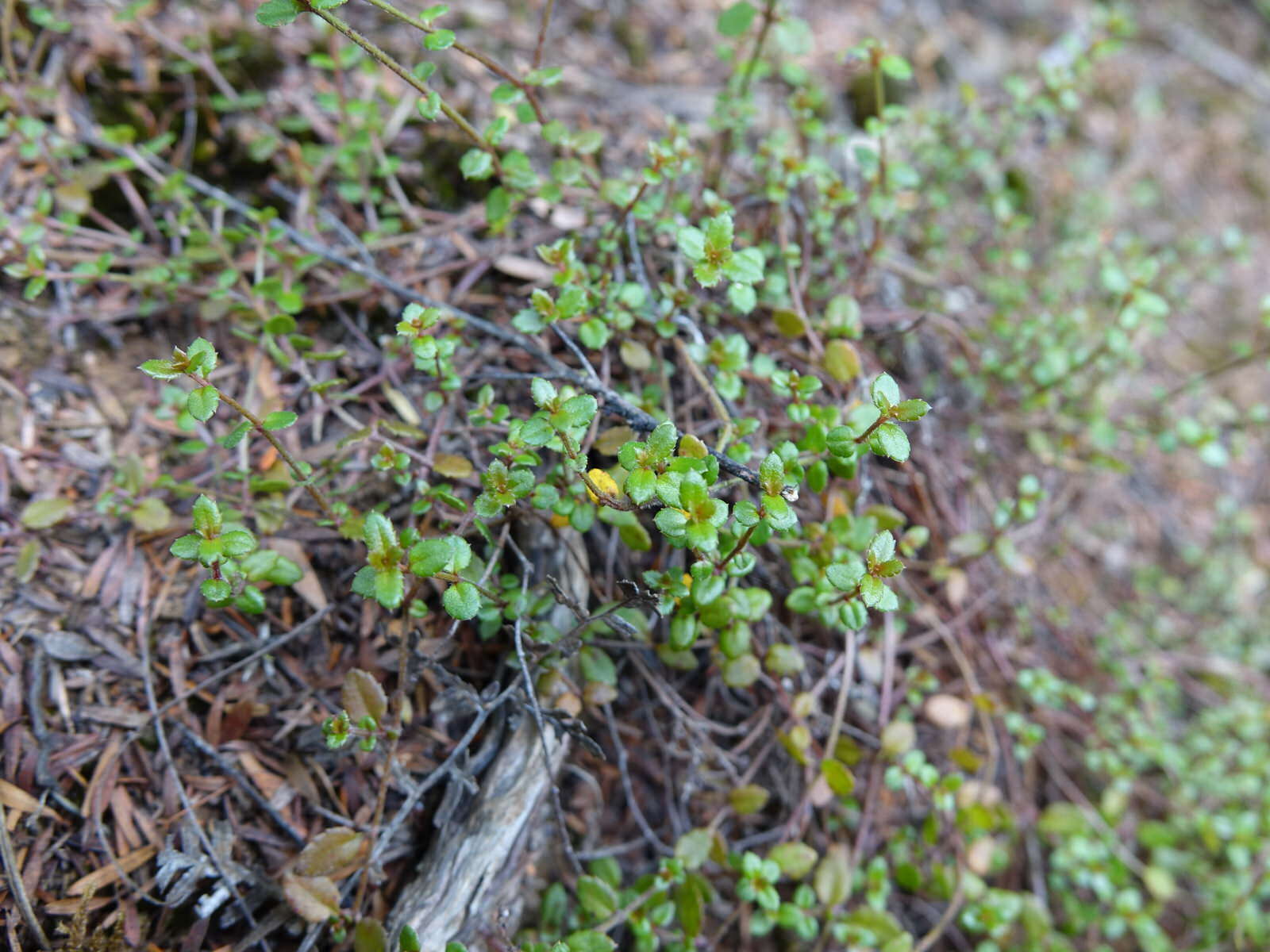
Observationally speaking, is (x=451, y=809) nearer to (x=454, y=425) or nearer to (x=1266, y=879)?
(x=454, y=425)

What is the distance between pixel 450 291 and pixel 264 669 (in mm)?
1205

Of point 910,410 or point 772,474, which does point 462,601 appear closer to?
point 772,474

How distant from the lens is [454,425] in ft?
7.05

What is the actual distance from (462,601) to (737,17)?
1850mm

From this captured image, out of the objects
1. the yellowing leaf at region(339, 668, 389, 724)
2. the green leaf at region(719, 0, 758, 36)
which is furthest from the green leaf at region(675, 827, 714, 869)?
the green leaf at region(719, 0, 758, 36)

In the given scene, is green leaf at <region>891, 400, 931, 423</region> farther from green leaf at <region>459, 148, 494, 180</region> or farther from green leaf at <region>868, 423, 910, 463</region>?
green leaf at <region>459, 148, 494, 180</region>

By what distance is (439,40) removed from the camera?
1.73 meters

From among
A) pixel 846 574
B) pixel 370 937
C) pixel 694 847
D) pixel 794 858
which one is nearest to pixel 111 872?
pixel 370 937

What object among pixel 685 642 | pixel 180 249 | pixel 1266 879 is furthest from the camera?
pixel 1266 879

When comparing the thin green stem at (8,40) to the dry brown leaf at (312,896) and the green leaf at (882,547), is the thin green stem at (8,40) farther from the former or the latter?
the green leaf at (882,547)

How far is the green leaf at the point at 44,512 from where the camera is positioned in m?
1.93

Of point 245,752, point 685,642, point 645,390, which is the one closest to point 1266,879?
point 685,642

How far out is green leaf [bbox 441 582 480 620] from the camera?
1575 mm

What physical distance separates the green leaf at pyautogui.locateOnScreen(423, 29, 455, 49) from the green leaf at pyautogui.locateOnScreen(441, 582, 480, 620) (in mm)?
1189
